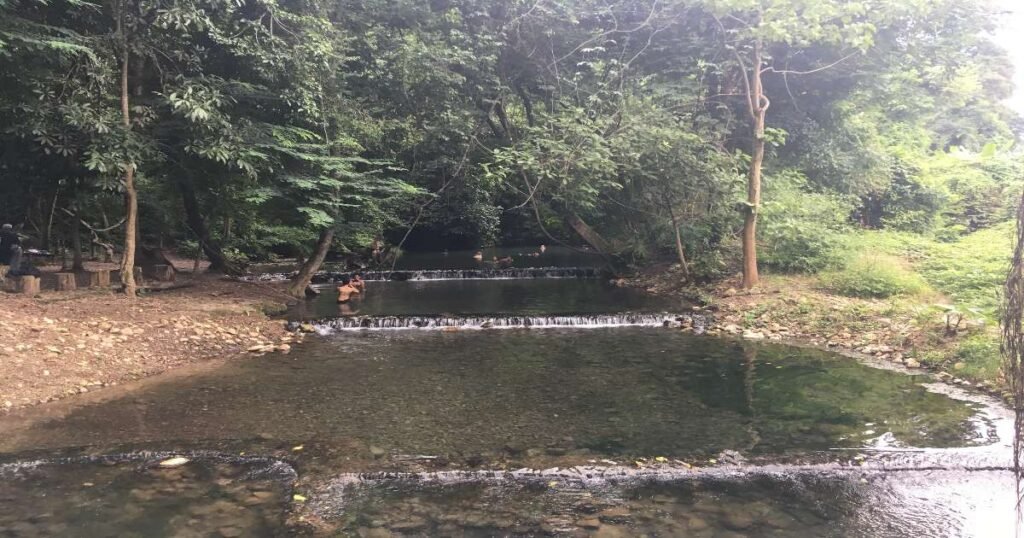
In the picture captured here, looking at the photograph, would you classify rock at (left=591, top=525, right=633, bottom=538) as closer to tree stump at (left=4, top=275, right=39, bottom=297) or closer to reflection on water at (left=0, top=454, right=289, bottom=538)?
reflection on water at (left=0, top=454, right=289, bottom=538)

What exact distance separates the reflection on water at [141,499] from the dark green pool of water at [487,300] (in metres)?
8.20

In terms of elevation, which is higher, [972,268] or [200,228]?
[200,228]

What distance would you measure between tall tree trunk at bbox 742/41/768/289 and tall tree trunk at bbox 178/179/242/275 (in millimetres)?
12887

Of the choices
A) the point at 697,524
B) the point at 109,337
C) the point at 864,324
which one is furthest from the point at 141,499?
the point at 864,324

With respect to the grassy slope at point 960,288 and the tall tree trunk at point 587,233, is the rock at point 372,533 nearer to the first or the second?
the grassy slope at point 960,288

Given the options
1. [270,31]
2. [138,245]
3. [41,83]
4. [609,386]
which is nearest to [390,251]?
[138,245]

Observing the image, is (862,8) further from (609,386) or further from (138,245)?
(138,245)

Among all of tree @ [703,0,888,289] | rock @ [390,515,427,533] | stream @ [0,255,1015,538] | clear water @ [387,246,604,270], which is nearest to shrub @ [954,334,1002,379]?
stream @ [0,255,1015,538]

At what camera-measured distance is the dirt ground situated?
317 inches

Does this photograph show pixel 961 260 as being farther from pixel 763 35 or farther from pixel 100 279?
pixel 100 279

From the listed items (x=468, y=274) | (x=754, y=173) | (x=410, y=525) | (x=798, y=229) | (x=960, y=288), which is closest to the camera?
(x=410, y=525)

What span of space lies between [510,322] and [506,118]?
741 centimetres

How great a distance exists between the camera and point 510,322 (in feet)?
44.3

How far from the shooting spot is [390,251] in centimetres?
2572
